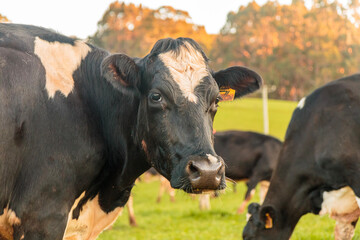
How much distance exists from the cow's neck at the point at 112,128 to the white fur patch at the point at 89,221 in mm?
99

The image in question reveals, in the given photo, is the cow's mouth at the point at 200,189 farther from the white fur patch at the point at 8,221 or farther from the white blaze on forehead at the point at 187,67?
the white fur patch at the point at 8,221

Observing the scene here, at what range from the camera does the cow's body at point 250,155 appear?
1470cm

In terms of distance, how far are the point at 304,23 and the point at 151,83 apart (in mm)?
51192

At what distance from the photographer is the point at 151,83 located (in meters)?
3.71

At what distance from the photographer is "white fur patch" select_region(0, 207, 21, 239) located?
132 inches

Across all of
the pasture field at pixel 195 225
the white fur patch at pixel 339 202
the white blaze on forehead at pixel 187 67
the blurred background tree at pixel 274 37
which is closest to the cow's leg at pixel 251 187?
the pasture field at pixel 195 225

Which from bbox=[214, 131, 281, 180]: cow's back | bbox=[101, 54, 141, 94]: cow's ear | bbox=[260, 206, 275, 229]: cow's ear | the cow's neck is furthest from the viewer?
bbox=[214, 131, 281, 180]: cow's back

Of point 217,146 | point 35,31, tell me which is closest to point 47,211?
point 35,31

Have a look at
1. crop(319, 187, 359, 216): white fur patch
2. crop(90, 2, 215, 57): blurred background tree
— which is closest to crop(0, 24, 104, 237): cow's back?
crop(319, 187, 359, 216): white fur patch

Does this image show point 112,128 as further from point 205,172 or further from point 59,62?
point 205,172

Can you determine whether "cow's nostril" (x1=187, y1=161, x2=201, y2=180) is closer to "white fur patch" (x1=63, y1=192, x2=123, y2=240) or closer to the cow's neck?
the cow's neck

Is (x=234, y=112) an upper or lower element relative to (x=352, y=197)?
lower

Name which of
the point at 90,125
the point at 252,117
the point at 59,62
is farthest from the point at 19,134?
the point at 252,117

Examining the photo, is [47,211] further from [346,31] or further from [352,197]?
[346,31]
